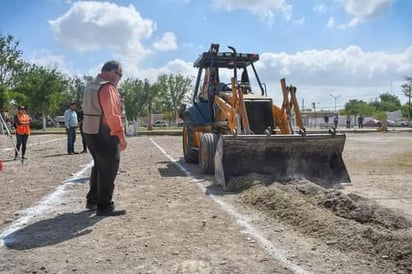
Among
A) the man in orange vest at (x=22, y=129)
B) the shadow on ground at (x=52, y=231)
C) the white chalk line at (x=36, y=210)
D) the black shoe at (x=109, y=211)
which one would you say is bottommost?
the shadow on ground at (x=52, y=231)

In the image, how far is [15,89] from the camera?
55188mm

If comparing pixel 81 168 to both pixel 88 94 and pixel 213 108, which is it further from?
pixel 88 94

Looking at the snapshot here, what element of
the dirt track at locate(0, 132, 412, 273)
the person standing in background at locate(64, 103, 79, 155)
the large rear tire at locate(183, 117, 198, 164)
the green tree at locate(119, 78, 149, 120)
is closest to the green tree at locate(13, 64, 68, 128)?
the green tree at locate(119, 78, 149, 120)

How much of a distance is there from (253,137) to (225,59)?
425 centimetres

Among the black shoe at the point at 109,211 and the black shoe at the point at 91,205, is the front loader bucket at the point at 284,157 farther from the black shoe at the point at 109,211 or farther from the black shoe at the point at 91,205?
the black shoe at the point at 109,211

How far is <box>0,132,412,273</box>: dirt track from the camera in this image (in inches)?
177

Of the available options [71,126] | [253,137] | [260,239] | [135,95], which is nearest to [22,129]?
[71,126]

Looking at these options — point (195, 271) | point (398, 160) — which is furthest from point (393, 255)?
point (398, 160)

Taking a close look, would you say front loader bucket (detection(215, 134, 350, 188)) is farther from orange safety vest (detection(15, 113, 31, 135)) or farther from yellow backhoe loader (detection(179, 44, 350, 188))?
orange safety vest (detection(15, 113, 31, 135))

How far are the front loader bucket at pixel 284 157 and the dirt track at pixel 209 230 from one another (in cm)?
50

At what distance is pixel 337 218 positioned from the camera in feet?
19.3

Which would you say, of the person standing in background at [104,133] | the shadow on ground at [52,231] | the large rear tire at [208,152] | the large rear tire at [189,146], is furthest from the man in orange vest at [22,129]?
the person standing in background at [104,133]

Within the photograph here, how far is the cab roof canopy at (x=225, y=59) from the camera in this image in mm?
12922

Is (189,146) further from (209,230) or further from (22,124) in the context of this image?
(209,230)
